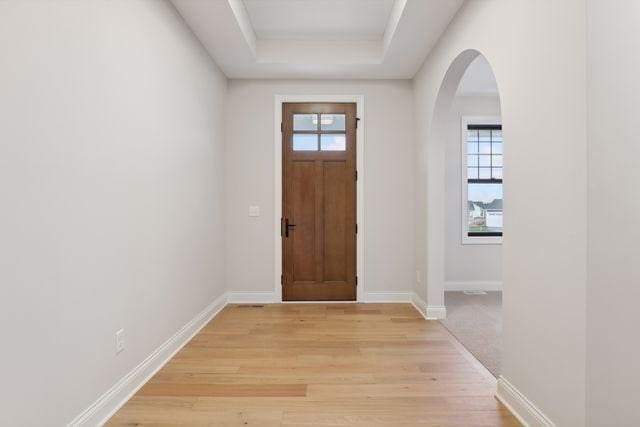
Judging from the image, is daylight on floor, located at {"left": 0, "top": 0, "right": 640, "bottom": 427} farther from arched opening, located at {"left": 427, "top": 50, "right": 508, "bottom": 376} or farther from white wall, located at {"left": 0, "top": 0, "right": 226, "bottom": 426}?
arched opening, located at {"left": 427, "top": 50, "right": 508, "bottom": 376}

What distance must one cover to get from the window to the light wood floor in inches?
82.5

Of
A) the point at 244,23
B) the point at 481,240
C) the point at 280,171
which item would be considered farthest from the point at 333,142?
the point at 481,240

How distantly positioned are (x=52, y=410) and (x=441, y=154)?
357cm

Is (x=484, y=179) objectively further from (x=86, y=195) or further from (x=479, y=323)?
(x=86, y=195)

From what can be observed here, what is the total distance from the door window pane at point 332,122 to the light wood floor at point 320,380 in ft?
Result: 7.57

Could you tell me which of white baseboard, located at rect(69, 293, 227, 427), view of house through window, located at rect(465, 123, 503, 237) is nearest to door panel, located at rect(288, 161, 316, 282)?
white baseboard, located at rect(69, 293, 227, 427)

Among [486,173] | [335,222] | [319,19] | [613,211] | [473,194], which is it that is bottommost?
[335,222]

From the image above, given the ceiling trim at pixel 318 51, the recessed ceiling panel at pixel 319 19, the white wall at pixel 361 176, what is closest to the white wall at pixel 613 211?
the recessed ceiling panel at pixel 319 19

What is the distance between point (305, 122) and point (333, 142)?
0.42 meters

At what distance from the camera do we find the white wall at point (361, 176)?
4.38 metres

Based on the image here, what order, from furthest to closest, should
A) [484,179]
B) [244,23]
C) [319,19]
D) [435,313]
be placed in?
[484,179] < [435,313] < [319,19] < [244,23]

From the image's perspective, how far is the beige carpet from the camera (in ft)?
9.32

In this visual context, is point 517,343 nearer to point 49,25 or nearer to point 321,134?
point 49,25

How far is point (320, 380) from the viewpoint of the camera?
7.89 feet
